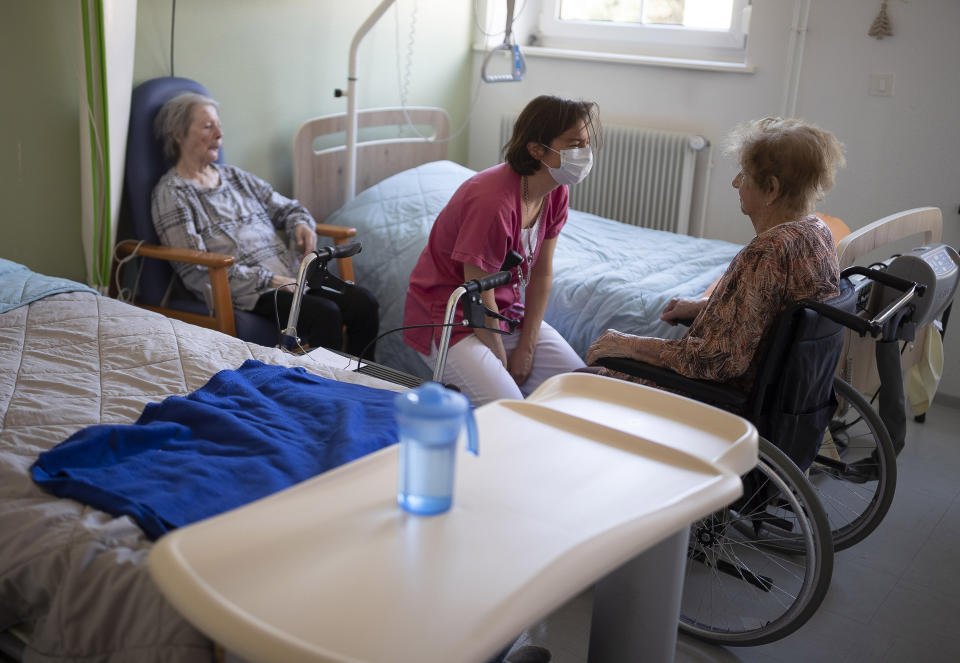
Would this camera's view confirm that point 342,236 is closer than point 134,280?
No

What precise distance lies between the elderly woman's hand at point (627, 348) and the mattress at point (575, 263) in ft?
2.04

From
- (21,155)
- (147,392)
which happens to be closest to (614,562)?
(147,392)

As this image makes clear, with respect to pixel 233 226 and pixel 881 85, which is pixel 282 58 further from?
pixel 881 85

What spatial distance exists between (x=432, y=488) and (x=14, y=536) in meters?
0.69

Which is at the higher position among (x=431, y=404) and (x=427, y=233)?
(x=431, y=404)

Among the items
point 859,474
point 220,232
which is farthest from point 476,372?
point 220,232

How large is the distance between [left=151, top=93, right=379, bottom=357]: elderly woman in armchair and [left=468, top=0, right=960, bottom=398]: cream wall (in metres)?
1.65

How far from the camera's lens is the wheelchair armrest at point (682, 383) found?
5.68ft

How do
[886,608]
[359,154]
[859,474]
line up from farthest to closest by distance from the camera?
[359,154], [859,474], [886,608]

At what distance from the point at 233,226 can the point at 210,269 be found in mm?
316

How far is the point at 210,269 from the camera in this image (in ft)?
8.23

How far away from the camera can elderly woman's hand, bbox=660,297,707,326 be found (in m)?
2.15

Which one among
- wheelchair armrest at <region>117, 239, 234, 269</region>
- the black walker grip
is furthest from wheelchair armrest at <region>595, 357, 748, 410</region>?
wheelchair armrest at <region>117, 239, 234, 269</region>

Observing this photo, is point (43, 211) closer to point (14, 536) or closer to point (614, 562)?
point (14, 536)
